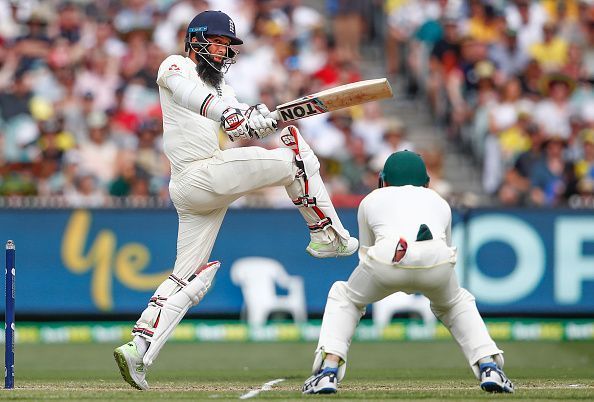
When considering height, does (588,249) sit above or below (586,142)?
below

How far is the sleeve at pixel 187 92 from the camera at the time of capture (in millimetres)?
8930

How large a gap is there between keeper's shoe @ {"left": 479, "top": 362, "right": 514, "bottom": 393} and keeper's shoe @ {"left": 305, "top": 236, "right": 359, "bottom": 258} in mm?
1509

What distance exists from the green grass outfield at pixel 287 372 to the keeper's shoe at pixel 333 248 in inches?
38.4

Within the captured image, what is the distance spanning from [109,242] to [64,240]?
52 centimetres

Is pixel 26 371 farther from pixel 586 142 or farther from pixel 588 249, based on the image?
pixel 586 142

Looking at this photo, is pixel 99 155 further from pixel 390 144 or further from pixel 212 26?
pixel 212 26

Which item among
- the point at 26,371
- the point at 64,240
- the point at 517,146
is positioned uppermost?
the point at 517,146

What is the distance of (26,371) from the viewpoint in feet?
38.8

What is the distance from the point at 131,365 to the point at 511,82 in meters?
10.1

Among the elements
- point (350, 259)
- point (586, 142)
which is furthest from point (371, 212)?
point (586, 142)

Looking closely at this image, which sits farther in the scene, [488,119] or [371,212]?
[488,119]

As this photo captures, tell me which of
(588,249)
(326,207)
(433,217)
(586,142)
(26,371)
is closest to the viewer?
(433,217)

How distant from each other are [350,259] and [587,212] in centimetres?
283

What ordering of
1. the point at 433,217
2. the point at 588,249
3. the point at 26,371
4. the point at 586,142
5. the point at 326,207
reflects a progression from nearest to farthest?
the point at 433,217
the point at 326,207
the point at 26,371
the point at 588,249
the point at 586,142
